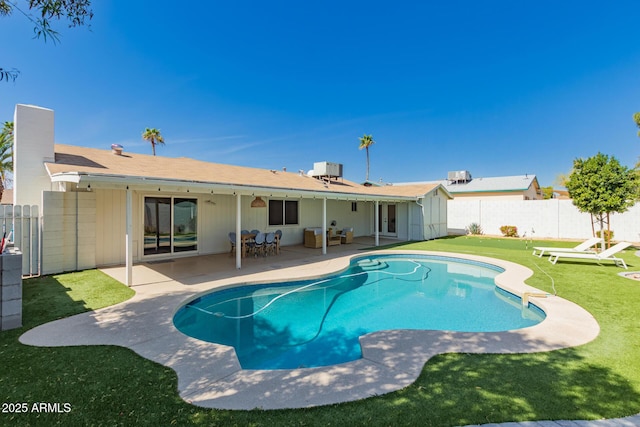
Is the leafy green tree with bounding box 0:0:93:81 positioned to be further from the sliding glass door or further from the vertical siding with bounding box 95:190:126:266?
the sliding glass door

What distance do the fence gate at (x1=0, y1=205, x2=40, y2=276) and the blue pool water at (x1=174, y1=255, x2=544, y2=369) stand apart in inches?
211

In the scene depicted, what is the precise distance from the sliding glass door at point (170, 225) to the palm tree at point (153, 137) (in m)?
24.6

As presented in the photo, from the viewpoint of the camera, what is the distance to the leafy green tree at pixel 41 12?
403 cm

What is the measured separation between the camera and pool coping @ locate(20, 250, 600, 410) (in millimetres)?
3205

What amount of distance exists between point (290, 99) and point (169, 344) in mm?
20906

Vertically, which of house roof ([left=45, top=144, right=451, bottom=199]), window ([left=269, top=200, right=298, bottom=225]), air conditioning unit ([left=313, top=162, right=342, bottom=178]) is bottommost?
window ([left=269, top=200, right=298, bottom=225])

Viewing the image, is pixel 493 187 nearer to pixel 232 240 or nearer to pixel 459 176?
pixel 459 176

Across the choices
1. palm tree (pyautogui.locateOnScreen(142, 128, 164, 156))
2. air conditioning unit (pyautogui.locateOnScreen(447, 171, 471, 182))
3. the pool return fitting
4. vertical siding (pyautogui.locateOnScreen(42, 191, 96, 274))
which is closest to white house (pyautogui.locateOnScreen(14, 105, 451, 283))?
vertical siding (pyautogui.locateOnScreen(42, 191, 96, 274))

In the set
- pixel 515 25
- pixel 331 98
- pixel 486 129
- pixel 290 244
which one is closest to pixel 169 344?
pixel 290 244

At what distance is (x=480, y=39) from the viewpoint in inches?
667

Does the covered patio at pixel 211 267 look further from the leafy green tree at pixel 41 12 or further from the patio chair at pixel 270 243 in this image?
the leafy green tree at pixel 41 12

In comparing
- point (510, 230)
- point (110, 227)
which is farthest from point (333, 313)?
point (510, 230)

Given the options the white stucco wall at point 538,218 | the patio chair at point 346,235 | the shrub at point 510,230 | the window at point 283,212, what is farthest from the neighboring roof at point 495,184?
the window at point 283,212

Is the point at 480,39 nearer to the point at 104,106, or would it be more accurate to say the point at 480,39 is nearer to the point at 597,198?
the point at 597,198
